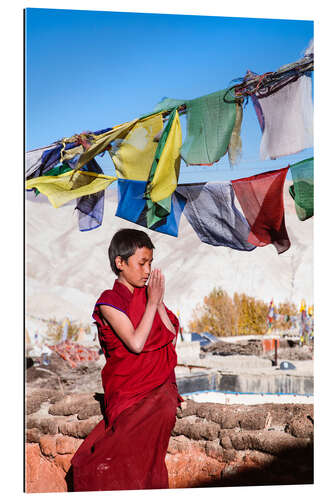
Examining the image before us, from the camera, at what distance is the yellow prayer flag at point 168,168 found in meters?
4.68

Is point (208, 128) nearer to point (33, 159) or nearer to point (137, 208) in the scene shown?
point (137, 208)

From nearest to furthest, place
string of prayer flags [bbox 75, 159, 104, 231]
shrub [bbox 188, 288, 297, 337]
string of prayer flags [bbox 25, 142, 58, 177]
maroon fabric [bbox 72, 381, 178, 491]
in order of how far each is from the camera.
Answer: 1. maroon fabric [bbox 72, 381, 178, 491]
2. string of prayer flags [bbox 25, 142, 58, 177]
3. string of prayer flags [bbox 75, 159, 104, 231]
4. shrub [bbox 188, 288, 297, 337]

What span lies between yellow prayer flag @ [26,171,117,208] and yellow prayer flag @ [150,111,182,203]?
0.87 ft

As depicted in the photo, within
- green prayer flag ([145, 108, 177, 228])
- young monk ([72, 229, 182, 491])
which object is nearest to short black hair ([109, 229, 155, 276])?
Answer: young monk ([72, 229, 182, 491])

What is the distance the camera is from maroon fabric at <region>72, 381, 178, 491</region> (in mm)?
4441

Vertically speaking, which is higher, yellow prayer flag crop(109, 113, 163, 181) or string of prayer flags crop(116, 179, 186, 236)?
yellow prayer flag crop(109, 113, 163, 181)

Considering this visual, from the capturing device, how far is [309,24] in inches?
191

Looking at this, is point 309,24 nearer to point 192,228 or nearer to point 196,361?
point 192,228

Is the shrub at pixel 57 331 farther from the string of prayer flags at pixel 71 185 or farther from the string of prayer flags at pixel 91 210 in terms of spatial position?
the string of prayer flags at pixel 71 185

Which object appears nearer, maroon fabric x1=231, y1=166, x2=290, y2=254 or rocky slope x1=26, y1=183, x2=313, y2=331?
rocky slope x1=26, y1=183, x2=313, y2=331

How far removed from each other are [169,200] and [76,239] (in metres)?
0.62

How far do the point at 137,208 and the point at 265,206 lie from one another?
32.4 inches

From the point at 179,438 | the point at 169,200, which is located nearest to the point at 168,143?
the point at 169,200

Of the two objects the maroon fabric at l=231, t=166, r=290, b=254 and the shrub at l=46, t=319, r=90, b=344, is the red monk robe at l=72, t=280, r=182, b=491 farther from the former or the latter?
the maroon fabric at l=231, t=166, r=290, b=254
